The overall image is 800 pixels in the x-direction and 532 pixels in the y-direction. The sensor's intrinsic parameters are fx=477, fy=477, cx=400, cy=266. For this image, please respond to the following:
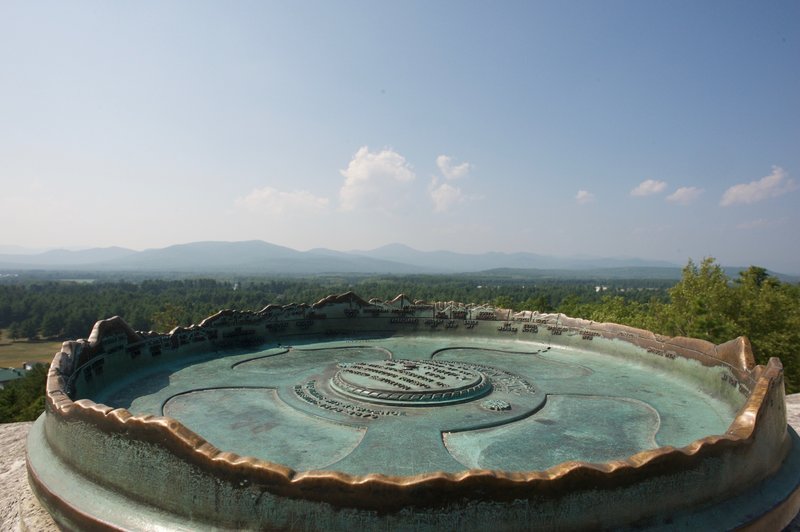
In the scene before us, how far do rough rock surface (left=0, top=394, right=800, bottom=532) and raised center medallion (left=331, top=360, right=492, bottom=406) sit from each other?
3864 mm

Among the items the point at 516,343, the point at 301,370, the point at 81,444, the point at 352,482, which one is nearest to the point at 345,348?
the point at 301,370

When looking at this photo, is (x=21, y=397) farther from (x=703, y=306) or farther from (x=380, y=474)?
(x=703, y=306)

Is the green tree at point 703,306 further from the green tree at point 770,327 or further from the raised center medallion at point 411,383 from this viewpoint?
the raised center medallion at point 411,383

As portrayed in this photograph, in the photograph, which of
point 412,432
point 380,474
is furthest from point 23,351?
point 380,474

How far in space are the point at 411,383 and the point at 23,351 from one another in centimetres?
8680

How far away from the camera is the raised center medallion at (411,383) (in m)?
7.12

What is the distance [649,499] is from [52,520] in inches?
225

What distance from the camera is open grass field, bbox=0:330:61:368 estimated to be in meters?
64.2

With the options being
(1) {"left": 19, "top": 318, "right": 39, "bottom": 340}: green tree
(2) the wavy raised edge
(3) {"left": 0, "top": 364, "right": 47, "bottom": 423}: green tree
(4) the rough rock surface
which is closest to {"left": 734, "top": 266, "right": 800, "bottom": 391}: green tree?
(4) the rough rock surface

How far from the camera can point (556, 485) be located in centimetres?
370

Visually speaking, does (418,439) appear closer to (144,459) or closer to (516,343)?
(144,459)

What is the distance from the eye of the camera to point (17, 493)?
6066mm

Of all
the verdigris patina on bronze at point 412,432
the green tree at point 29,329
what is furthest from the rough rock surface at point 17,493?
the green tree at point 29,329

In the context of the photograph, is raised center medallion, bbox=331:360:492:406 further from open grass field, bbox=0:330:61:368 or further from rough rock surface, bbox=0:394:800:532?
open grass field, bbox=0:330:61:368
